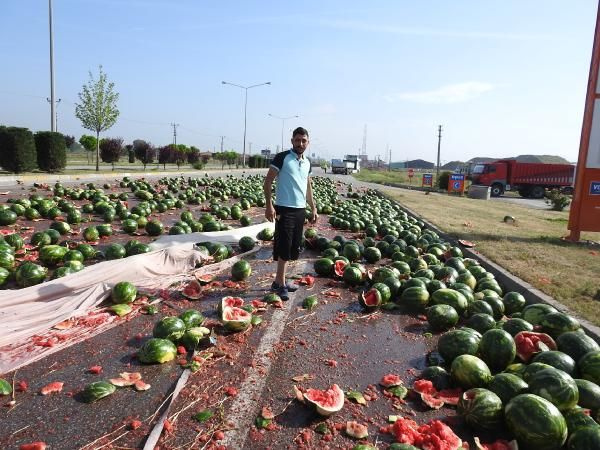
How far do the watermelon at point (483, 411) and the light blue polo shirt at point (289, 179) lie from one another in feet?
11.6

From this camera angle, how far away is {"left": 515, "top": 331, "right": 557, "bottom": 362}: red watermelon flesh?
167 inches

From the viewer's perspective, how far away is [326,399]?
11.5 feet

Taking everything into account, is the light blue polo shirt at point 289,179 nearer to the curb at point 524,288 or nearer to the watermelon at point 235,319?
the watermelon at point 235,319

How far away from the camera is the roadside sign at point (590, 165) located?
1086 cm

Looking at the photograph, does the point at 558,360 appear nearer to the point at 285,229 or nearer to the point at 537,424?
the point at 537,424

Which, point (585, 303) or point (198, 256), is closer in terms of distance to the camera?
point (585, 303)

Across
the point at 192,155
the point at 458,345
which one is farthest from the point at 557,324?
the point at 192,155

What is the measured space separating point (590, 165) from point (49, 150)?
28.8m

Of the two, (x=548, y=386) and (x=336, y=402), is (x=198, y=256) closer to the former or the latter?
(x=336, y=402)

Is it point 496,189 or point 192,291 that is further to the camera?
point 496,189

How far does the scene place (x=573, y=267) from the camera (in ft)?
27.6

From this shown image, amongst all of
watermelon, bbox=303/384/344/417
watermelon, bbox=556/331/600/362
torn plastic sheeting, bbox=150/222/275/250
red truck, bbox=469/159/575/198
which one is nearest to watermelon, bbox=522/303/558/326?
watermelon, bbox=556/331/600/362

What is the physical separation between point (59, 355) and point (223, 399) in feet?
5.97

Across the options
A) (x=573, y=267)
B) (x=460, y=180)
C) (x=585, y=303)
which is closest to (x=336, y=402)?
(x=585, y=303)
